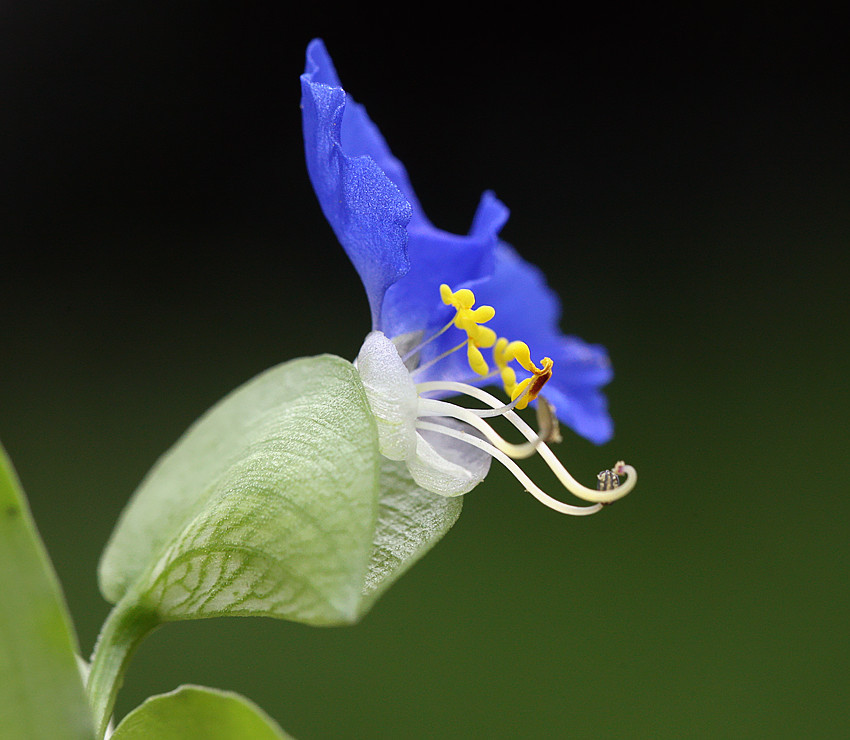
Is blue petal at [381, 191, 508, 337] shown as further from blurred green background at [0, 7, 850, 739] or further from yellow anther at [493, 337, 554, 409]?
blurred green background at [0, 7, 850, 739]

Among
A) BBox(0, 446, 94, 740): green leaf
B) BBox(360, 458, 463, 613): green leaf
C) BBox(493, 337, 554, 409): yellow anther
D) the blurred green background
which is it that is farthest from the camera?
the blurred green background

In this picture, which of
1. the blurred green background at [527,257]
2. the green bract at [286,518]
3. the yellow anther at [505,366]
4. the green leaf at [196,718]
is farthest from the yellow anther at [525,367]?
the blurred green background at [527,257]

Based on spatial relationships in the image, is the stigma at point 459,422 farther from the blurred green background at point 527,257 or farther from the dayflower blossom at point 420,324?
the blurred green background at point 527,257

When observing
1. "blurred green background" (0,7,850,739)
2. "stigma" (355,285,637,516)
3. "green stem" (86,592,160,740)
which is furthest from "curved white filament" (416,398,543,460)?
"blurred green background" (0,7,850,739)

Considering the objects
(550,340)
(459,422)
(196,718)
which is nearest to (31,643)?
(196,718)

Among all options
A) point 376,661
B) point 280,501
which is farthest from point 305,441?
point 376,661

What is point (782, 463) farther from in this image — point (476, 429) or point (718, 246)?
point (476, 429)

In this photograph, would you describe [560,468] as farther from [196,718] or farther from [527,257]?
[527,257]
